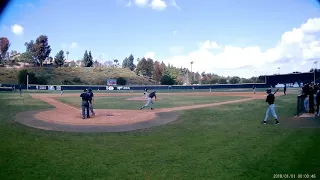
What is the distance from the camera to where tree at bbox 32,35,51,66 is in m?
7.41

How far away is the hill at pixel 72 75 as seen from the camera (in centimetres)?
1026

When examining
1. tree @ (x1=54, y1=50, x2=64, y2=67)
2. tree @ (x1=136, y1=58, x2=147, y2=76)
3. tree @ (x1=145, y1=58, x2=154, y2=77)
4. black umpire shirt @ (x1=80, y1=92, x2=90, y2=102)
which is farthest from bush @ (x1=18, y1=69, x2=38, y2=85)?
tree @ (x1=145, y1=58, x2=154, y2=77)

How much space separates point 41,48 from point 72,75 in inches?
224

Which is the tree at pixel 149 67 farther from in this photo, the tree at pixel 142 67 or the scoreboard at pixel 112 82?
the scoreboard at pixel 112 82

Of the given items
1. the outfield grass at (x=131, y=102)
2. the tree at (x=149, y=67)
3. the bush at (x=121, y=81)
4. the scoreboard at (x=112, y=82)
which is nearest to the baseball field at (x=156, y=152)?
the tree at (x=149, y=67)

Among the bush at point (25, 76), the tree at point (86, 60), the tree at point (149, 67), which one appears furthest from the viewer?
the tree at point (149, 67)

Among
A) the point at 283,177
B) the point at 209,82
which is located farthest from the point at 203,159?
the point at 209,82

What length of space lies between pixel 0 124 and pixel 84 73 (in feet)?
15.7

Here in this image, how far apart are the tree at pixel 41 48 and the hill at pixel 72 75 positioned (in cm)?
153

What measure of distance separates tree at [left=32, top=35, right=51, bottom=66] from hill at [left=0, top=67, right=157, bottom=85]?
153 centimetres

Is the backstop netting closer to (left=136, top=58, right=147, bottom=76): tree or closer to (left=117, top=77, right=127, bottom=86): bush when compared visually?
(left=136, top=58, right=147, bottom=76): tree

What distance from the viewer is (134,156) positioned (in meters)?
6.30

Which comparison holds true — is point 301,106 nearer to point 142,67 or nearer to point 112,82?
point 142,67

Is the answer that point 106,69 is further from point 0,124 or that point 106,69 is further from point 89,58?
point 0,124
